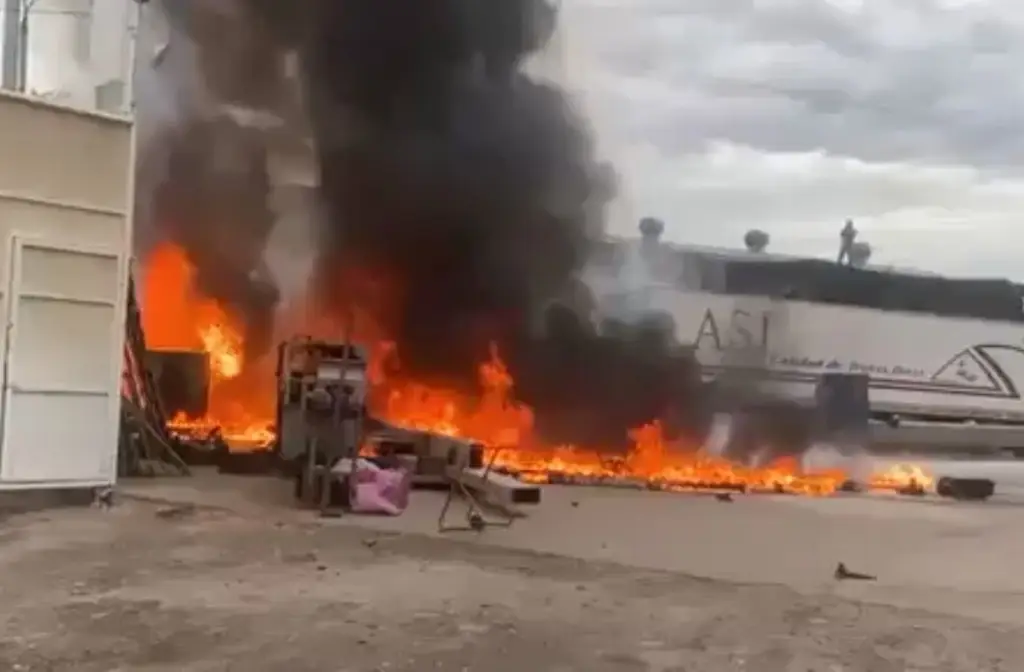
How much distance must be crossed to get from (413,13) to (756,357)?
11.0m

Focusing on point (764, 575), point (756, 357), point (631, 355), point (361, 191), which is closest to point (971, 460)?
point (756, 357)

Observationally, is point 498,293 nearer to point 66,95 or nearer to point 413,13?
point 413,13

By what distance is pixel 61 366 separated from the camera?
11398mm

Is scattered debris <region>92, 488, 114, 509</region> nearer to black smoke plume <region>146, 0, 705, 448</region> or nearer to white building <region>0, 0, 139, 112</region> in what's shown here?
white building <region>0, 0, 139, 112</region>

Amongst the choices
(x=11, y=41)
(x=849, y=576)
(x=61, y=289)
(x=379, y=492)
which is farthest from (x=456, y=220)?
(x=849, y=576)

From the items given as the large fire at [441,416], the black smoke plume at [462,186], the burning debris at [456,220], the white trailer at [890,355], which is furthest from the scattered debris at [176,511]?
the white trailer at [890,355]

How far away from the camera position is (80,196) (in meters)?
11.5

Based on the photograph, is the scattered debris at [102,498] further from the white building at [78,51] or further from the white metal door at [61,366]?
the white building at [78,51]

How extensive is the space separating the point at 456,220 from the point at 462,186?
507 millimetres

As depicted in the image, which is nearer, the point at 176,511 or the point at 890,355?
the point at 176,511

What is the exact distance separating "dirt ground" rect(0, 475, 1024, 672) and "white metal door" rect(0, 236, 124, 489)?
1906 millimetres

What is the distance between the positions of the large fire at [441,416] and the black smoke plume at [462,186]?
0.39 meters

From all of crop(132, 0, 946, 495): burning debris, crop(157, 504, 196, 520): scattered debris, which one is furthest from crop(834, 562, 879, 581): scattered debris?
crop(132, 0, 946, 495): burning debris

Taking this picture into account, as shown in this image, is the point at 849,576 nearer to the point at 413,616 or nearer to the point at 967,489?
the point at 413,616
